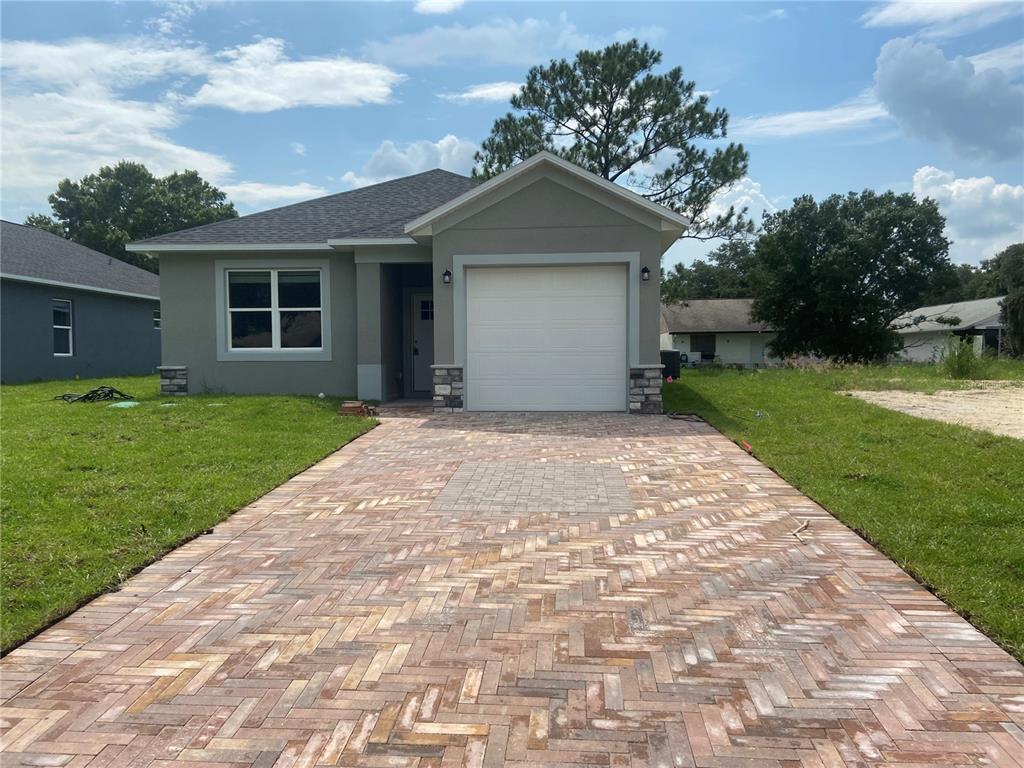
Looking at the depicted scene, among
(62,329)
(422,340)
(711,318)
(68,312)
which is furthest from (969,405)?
(711,318)

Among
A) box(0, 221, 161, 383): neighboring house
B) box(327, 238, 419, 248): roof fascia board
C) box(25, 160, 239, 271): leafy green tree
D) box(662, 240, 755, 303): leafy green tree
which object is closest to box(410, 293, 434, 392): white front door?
box(327, 238, 419, 248): roof fascia board

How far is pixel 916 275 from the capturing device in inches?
1158

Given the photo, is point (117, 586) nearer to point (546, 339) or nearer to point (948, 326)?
point (546, 339)

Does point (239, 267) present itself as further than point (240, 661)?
Yes

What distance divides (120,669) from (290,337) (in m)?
11.7

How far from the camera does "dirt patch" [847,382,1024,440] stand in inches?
382

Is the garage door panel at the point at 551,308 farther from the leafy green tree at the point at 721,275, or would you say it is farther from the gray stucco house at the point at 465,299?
the leafy green tree at the point at 721,275

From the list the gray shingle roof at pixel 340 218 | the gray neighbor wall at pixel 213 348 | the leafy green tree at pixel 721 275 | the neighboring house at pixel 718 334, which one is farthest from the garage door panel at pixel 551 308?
the leafy green tree at pixel 721 275

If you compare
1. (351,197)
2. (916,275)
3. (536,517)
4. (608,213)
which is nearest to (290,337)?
(351,197)

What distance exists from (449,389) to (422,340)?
3829 mm

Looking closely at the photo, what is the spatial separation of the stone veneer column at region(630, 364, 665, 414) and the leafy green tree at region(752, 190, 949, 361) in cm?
2062

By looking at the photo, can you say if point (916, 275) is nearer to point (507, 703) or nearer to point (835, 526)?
point (835, 526)

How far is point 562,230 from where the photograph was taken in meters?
11.6

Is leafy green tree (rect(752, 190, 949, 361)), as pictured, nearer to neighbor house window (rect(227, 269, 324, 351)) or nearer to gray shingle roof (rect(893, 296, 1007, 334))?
gray shingle roof (rect(893, 296, 1007, 334))
